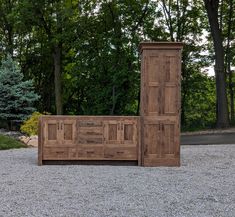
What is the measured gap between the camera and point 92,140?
10164 mm

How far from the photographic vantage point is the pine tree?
2008 centimetres

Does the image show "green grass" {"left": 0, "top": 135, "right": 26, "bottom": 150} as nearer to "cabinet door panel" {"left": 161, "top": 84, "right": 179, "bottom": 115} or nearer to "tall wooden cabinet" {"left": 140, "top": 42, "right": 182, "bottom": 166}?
"tall wooden cabinet" {"left": 140, "top": 42, "right": 182, "bottom": 166}

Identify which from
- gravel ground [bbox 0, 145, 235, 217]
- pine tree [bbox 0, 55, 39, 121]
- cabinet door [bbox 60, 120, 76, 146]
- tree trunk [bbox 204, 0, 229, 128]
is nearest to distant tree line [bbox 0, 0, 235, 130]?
tree trunk [bbox 204, 0, 229, 128]

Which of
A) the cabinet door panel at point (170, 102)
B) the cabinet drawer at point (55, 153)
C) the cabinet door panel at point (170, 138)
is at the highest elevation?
the cabinet door panel at point (170, 102)

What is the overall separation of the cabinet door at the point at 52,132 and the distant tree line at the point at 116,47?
13.6m

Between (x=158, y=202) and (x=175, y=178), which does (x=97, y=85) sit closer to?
(x=175, y=178)

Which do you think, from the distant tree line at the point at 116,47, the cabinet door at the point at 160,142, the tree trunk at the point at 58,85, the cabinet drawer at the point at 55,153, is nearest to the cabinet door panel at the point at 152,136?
the cabinet door at the point at 160,142

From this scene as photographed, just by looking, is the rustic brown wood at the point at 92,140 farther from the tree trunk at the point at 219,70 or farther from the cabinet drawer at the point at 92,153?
the tree trunk at the point at 219,70

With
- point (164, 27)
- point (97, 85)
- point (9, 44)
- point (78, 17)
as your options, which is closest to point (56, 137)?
point (97, 85)

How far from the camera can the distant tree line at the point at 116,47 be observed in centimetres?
2548

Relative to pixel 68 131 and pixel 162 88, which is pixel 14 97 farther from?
pixel 162 88

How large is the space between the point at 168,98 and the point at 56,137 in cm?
266

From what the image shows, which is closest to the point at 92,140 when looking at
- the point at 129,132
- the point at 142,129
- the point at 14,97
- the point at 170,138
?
the point at 129,132

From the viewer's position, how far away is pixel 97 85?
26.2 metres
